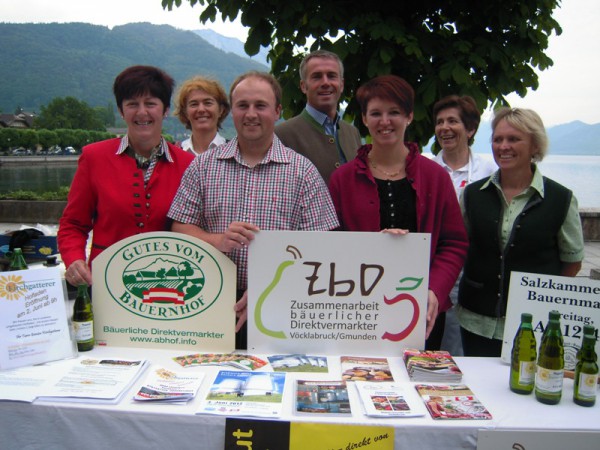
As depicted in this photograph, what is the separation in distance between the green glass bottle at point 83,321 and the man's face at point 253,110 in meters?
0.91

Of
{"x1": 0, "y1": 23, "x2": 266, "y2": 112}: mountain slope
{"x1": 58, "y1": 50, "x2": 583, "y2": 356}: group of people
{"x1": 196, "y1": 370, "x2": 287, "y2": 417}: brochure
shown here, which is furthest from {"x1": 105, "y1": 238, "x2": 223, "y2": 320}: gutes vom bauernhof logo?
{"x1": 0, "y1": 23, "x2": 266, "y2": 112}: mountain slope

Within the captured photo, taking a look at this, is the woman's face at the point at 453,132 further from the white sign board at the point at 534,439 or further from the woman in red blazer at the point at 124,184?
the white sign board at the point at 534,439

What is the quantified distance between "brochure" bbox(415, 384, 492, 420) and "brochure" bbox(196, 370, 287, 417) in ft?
1.61

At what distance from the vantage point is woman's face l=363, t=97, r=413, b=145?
1975 mm

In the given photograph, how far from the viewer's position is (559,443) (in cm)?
139

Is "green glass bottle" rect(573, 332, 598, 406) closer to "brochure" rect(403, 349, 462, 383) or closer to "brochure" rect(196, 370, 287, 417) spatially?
"brochure" rect(403, 349, 462, 383)

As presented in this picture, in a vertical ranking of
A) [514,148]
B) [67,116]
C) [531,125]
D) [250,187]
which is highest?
[67,116]

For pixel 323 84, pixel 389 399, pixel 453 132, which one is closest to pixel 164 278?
pixel 389 399

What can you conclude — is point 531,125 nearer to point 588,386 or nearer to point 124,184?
point 588,386

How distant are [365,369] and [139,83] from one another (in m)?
1.57

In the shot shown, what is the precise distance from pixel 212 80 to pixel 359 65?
1.42 metres

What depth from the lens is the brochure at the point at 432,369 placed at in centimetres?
167

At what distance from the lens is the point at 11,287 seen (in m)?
1.74

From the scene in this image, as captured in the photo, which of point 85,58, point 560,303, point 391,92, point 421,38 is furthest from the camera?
point 85,58
